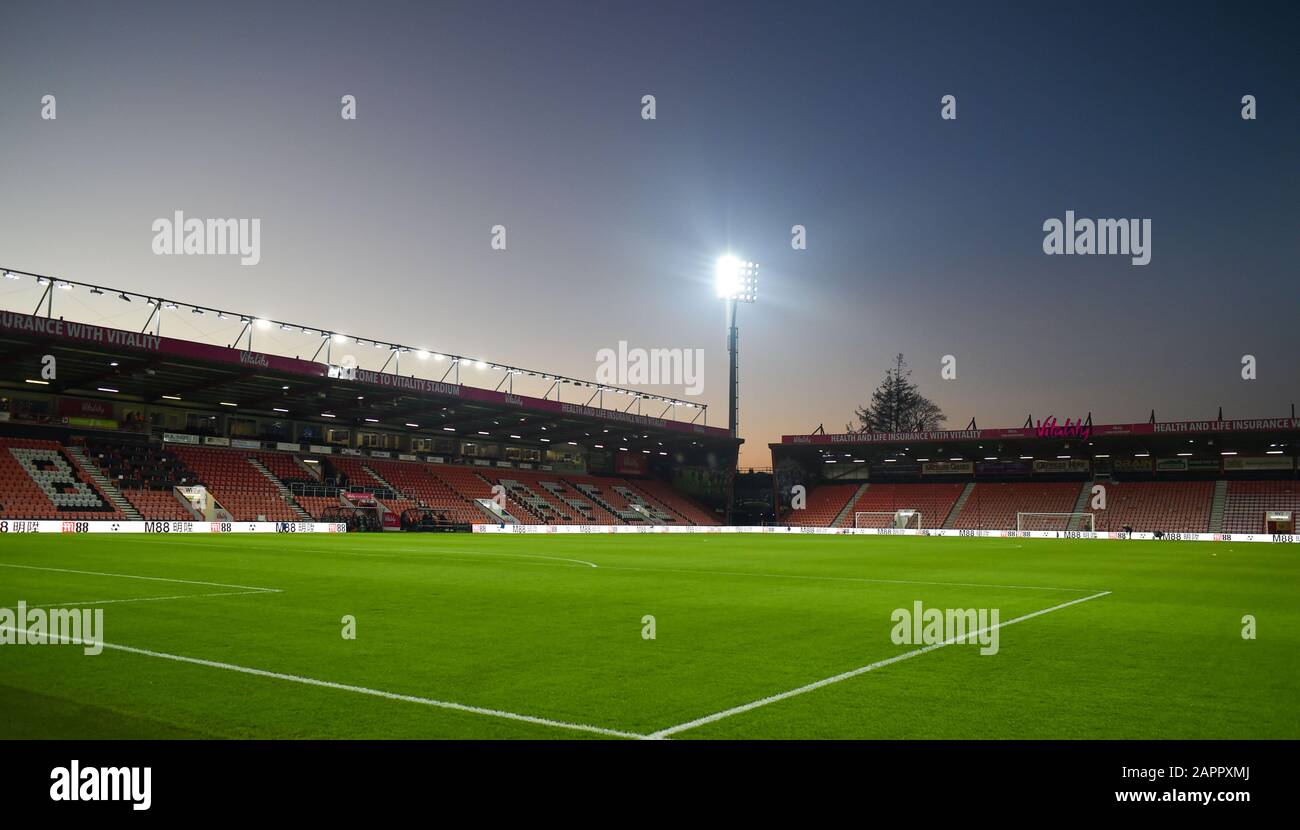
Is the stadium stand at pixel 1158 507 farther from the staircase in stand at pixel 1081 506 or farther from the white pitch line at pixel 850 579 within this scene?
the white pitch line at pixel 850 579

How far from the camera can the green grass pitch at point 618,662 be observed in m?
5.62

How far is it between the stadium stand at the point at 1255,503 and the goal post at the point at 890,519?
2205cm

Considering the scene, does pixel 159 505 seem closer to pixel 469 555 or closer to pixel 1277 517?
pixel 469 555

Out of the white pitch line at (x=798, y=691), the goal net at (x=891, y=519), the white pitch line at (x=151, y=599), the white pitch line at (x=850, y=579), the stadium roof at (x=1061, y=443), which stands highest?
the stadium roof at (x=1061, y=443)

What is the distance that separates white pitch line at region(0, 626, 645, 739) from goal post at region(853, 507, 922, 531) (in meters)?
67.0

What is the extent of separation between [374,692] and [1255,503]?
7103 centimetres

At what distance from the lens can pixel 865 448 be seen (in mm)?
73812

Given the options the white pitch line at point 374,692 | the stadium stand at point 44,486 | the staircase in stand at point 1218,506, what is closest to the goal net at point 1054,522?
the staircase in stand at point 1218,506
